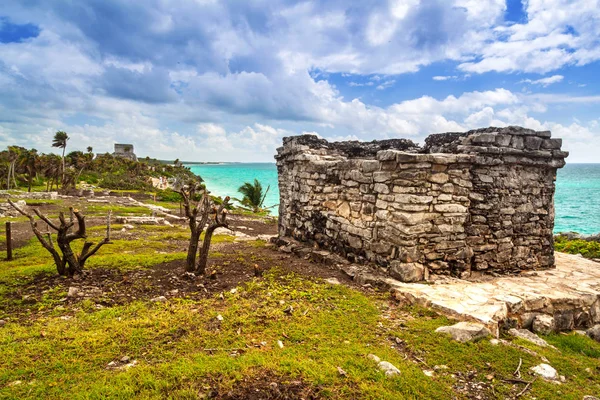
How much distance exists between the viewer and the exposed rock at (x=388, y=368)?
395cm

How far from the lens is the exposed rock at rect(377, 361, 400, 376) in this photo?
13.0ft

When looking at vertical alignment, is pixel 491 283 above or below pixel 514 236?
below

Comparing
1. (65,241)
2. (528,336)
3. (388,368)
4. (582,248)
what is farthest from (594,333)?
(65,241)

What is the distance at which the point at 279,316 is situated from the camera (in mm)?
5531

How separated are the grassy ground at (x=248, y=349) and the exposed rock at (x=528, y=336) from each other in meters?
0.26

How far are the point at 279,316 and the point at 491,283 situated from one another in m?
4.59

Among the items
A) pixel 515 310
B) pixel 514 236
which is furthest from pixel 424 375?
pixel 514 236

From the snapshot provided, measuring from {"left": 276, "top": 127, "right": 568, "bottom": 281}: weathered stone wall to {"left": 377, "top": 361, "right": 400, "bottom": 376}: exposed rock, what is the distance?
3161 mm

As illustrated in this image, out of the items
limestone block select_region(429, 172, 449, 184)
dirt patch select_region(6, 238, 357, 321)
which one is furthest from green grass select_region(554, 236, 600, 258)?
dirt patch select_region(6, 238, 357, 321)

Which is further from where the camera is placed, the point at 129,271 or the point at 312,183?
the point at 312,183

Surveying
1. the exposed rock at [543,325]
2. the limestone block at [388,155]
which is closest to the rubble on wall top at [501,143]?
the limestone block at [388,155]

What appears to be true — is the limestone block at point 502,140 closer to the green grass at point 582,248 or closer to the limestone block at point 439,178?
the limestone block at point 439,178

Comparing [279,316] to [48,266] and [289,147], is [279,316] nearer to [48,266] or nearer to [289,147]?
[48,266]

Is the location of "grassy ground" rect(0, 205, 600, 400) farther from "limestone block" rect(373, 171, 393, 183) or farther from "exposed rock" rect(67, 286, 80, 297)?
"limestone block" rect(373, 171, 393, 183)
